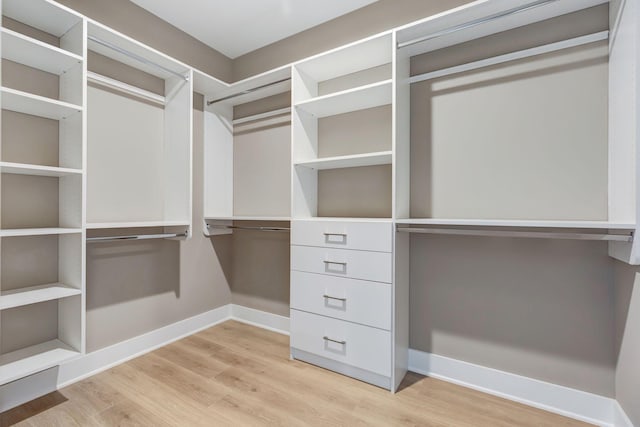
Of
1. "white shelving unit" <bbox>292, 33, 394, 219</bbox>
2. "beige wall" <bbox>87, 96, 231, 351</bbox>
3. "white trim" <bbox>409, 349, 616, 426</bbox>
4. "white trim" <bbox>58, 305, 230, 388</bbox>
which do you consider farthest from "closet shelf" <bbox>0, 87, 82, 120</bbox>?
"white trim" <bbox>409, 349, 616, 426</bbox>

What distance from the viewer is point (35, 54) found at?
1584mm

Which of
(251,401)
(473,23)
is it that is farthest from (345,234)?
(473,23)

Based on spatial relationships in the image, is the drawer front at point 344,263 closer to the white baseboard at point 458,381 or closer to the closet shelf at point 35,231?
the white baseboard at point 458,381

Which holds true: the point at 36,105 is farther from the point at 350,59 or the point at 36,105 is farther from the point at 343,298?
the point at 343,298

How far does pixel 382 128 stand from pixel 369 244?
870mm

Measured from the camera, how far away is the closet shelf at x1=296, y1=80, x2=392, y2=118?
1856 mm

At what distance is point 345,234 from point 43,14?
79.7 inches

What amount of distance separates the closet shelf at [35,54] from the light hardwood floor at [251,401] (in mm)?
1841

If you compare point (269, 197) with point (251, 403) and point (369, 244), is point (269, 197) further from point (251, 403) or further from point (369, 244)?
point (251, 403)

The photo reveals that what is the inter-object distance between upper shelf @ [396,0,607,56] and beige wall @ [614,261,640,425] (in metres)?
1.30

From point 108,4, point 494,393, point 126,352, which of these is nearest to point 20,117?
point 108,4

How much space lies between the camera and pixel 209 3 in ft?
7.22

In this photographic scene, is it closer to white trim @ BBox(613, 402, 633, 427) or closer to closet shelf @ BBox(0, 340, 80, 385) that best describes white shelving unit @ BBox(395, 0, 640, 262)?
white trim @ BBox(613, 402, 633, 427)

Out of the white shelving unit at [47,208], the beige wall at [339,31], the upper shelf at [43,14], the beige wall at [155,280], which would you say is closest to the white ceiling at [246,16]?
the beige wall at [339,31]
